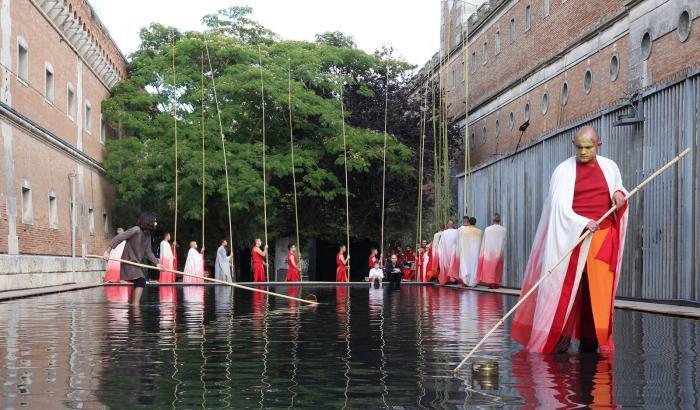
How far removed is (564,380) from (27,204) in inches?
898

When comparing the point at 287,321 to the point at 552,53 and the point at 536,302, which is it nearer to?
the point at 536,302

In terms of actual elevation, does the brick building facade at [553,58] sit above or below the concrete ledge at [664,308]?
above

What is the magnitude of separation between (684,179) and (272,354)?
938 cm

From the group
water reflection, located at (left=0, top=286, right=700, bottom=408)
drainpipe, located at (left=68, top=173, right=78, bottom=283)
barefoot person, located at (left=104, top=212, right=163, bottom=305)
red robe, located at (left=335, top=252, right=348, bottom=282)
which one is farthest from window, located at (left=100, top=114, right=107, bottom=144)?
water reflection, located at (left=0, top=286, right=700, bottom=408)

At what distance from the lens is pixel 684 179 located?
1592 centimetres

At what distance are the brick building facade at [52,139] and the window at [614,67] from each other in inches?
609

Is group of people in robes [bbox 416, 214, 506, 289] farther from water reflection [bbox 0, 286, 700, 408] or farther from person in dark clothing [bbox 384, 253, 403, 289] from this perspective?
water reflection [bbox 0, 286, 700, 408]

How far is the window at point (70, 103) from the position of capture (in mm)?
33453

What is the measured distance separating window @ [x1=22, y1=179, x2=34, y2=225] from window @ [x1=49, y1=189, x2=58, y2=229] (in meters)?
2.47

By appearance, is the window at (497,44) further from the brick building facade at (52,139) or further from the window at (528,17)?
the brick building facade at (52,139)

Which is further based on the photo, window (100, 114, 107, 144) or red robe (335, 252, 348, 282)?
window (100, 114, 107, 144)

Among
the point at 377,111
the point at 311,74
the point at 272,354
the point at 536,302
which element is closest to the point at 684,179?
the point at 536,302

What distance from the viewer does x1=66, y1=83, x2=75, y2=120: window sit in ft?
110

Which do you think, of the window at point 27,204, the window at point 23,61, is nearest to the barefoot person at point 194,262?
the window at point 27,204
